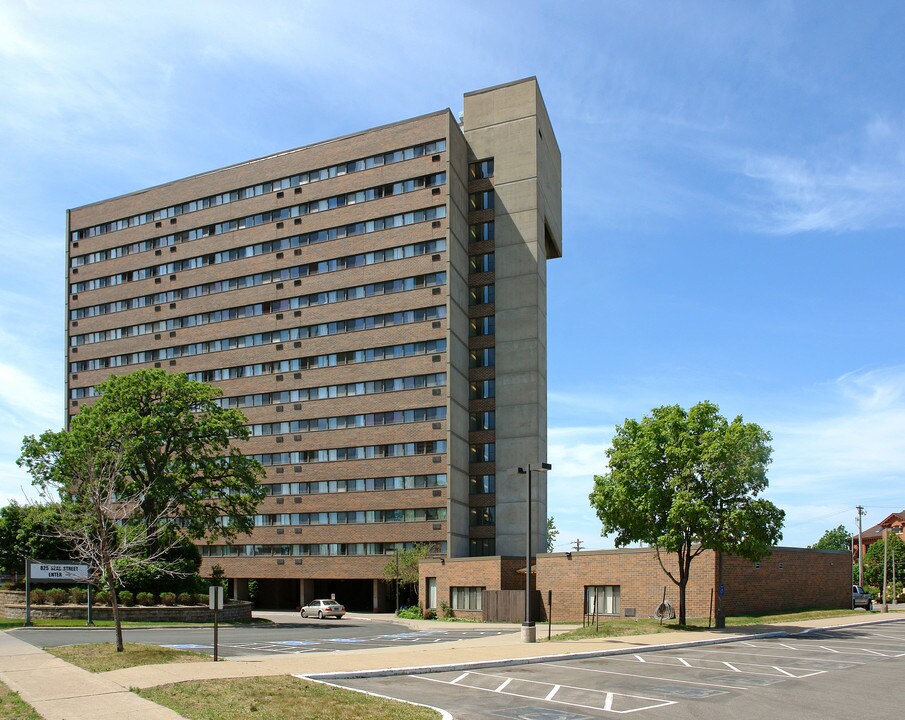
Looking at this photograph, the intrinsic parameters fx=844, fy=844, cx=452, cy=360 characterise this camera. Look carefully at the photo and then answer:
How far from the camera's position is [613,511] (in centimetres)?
3753

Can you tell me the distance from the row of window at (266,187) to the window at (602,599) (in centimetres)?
3834

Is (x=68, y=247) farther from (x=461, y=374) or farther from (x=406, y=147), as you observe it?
(x=461, y=374)

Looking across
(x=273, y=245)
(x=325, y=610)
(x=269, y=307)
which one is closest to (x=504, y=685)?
(x=325, y=610)

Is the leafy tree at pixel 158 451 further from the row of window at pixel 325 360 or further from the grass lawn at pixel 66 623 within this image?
the row of window at pixel 325 360

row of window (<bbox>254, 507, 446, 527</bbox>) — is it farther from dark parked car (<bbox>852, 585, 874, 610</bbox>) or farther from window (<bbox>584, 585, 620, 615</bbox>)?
dark parked car (<bbox>852, 585, 874, 610</bbox>)

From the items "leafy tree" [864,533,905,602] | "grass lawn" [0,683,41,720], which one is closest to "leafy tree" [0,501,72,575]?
"grass lawn" [0,683,41,720]

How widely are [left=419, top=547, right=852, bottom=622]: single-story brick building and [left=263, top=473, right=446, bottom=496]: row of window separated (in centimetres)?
1011

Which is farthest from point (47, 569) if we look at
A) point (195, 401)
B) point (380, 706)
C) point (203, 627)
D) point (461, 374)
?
point (461, 374)

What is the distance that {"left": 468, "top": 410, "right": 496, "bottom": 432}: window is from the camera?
70.2 m

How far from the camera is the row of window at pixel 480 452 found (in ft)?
228

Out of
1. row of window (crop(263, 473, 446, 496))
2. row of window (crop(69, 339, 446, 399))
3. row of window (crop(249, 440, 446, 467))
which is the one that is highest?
row of window (crop(69, 339, 446, 399))

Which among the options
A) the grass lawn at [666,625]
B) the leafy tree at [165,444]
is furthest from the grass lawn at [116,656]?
the leafy tree at [165,444]

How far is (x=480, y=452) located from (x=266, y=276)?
2558 centimetres

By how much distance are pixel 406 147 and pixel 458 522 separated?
31408mm
